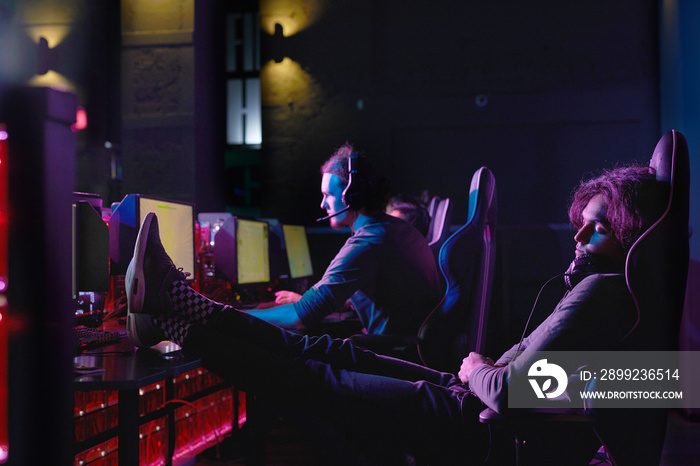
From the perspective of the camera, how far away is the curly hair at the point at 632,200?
3.91 ft

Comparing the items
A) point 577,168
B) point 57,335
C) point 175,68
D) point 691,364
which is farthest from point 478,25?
point 57,335

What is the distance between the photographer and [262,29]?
513 centimetres

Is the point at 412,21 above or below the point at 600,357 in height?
above

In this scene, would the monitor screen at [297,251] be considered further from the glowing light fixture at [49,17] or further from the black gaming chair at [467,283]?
the glowing light fixture at [49,17]

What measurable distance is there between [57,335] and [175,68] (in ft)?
13.5

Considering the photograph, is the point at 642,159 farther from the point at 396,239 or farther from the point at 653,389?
the point at 653,389

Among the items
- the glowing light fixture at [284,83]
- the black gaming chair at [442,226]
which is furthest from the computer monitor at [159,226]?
the glowing light fixture at [284,83]

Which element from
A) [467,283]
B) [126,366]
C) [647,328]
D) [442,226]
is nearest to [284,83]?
[442,226]

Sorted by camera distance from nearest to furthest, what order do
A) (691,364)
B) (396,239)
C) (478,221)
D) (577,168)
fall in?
(478,221)
(396,239)
(691,364)
(577,168)

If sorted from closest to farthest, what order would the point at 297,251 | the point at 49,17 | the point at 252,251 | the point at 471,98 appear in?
the point at 252,251
the point at 297,251
the point at 49,17
the point at 471,98

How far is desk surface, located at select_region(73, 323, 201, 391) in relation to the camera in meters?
1.25

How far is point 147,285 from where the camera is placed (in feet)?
4.93

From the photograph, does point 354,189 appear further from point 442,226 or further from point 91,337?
point 442,226

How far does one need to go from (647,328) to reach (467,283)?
0.70 meters
